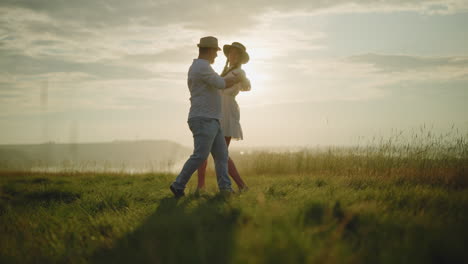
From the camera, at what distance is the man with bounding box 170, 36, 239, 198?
17.3 ft

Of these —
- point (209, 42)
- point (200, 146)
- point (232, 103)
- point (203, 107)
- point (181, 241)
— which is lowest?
point (181, 241)

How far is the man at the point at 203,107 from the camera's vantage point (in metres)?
Answer: 5.28

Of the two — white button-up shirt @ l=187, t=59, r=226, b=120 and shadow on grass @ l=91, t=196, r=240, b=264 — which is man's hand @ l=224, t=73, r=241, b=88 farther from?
shadow on grass @ l=91, t=196, r=240, b=264

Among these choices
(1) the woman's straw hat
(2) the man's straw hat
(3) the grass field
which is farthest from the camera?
(1) the woman's straw hat

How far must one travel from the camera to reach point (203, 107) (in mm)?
5363

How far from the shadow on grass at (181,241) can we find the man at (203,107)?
5.16ft

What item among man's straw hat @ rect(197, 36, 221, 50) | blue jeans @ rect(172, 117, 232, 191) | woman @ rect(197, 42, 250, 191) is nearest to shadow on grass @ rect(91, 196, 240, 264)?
blue jeans @ rect(172, 117, 232, 191)

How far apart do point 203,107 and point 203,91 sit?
0.24 m

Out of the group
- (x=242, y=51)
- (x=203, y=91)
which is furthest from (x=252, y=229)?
(x=242, y=51)

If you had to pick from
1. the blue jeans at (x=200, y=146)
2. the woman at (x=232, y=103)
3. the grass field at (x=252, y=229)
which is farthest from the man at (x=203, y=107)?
the woman at (x=232, y=103)

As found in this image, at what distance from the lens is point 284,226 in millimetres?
2756

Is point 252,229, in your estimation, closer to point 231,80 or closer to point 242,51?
point 231,80

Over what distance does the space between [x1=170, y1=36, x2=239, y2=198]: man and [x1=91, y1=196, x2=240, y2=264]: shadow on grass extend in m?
1.57

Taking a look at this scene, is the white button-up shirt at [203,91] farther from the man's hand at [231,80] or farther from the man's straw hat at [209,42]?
the man's straw hat at [209,42]
